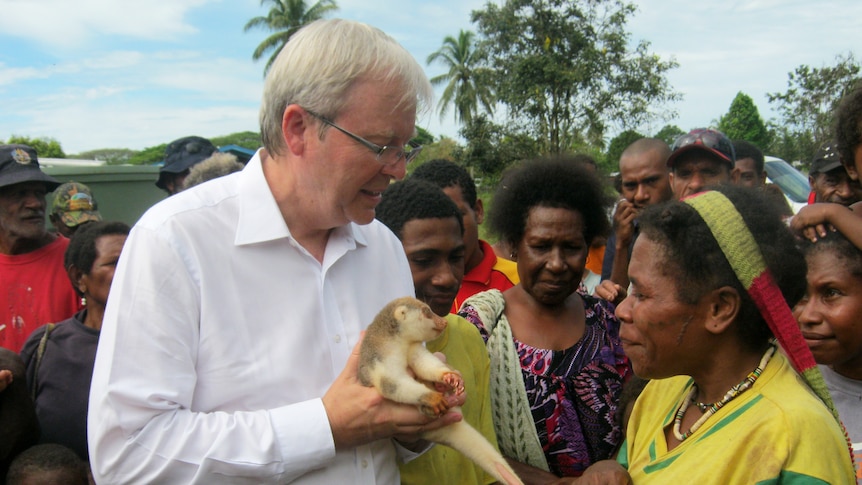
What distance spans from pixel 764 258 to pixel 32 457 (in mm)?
3227

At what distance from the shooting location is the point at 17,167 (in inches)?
195

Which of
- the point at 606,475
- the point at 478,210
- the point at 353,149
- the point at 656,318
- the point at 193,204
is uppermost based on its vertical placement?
the point at 353,149

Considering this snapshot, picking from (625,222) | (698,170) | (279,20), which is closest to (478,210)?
(625,222)

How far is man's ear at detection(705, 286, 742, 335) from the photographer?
2168mm

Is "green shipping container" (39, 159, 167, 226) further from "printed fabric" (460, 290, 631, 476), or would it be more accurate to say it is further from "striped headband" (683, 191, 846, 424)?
"striped headband" (683, 191, 846, 424)

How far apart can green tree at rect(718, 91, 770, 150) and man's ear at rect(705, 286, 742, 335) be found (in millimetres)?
45423

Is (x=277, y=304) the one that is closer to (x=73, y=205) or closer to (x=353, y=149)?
(x=353, y=149)

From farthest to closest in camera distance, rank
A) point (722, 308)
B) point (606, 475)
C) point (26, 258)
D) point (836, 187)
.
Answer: point (836, 187) → point (26, 258) → point (606, 475) → point (722, 308)

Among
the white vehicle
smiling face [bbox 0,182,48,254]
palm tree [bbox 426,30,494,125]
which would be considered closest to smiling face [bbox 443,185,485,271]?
smiling face [bbox 0,182,48,254]

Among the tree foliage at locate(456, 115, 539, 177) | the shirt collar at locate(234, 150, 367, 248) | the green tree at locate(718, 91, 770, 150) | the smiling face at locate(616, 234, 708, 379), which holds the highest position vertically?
the green tree at locate(718, 91, 770, 150)

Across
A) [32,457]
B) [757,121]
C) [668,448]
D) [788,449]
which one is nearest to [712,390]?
[668,448]

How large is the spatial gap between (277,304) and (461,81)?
5248cm

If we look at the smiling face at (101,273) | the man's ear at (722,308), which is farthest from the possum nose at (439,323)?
the smiling face at (101,273)

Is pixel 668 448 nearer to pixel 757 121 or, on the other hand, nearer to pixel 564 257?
pixel 564 257
